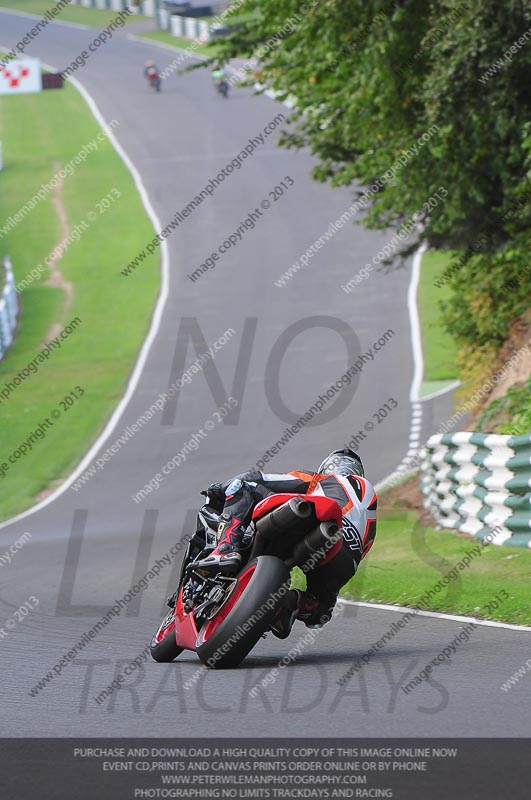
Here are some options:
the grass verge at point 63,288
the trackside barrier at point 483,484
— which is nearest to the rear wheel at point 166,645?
the trackside barrier at point 483,484

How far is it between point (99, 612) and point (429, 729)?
5927 mm

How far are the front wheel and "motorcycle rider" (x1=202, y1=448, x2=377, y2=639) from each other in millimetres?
176

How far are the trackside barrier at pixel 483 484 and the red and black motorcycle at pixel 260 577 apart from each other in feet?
16.1

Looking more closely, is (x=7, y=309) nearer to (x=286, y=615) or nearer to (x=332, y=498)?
(x=332, y=498)

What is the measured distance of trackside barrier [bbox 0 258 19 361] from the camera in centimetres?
3058

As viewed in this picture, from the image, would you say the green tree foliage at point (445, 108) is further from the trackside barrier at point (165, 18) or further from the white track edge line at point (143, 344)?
the trackside barrier at point (165, 18)

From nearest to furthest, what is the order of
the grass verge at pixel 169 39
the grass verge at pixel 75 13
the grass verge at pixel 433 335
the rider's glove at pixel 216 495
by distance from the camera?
the rider's glove at pixel 216 495, the grass verge at pixel 433 335, the grass verge at pixel 169 39, the grass verge at pixel 75 13

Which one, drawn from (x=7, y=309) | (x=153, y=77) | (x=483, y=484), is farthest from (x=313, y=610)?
(x=153, y=77)

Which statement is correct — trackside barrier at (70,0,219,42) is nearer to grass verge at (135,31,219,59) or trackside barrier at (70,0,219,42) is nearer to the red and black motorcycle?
grass verge at (135,31,219,59)

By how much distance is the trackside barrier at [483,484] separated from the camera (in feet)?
36.8

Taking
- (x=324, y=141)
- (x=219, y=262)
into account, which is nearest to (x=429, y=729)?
(x=324, y=141)

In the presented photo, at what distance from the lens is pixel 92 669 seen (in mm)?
6934

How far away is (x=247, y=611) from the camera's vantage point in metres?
6.15

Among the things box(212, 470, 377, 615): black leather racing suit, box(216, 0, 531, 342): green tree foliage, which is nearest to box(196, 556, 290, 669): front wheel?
box(212, 470, 377, 615): black leather racing suit
